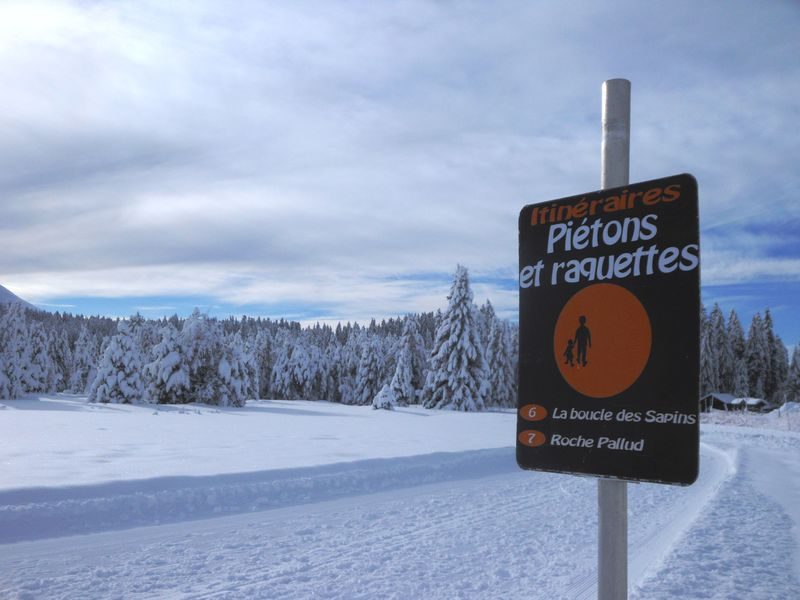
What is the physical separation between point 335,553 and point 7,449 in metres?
10.1

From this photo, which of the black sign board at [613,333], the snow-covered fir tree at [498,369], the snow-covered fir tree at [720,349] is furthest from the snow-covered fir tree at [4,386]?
the snow-covered fir tree at [720,349]

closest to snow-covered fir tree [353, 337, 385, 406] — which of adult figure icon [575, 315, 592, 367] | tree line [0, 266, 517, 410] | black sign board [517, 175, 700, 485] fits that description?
tree line [0, 266, 517, 410]

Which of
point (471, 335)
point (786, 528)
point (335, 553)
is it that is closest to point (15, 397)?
point (471, 335)

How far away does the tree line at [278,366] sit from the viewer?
128ft

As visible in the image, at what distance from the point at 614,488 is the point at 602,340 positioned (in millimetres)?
596

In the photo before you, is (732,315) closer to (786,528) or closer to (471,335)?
(471,335)

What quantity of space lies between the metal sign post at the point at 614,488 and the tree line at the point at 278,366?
39.0m

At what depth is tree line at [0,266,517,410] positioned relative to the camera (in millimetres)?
39094

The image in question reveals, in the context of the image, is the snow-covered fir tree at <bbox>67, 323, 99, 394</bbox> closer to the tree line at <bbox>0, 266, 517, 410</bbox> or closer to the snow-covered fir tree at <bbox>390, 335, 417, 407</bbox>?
the tree line at <bbox>0, 266, 517, 410</bbox>

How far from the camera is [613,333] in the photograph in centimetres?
236

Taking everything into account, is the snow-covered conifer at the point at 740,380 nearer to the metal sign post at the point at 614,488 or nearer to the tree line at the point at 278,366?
the tree line at the point at 278,366

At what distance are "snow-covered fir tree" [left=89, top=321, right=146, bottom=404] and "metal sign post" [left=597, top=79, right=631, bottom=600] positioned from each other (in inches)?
1597

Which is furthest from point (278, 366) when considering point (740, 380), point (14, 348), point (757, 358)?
point (757, 358)

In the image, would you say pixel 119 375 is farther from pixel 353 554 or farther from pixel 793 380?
pixel 793 380
